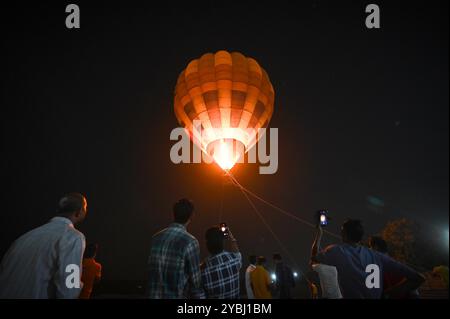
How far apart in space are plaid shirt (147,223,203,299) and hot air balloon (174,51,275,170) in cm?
1046

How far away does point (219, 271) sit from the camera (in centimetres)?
400

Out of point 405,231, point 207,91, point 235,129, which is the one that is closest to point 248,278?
point 235,129

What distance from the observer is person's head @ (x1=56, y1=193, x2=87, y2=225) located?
379 cm

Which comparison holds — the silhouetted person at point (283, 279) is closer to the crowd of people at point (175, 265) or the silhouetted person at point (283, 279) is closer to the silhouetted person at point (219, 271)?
the crowd of people at point (175, 265)

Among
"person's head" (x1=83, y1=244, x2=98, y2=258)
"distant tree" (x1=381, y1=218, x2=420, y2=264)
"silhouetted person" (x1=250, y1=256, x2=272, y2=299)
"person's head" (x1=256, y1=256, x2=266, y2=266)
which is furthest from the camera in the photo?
"distant tree" (x1=381, y1=218, x2=420, y2=264)

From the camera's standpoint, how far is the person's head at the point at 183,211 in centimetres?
410

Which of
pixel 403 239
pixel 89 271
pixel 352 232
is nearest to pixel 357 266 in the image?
pixel 352 232

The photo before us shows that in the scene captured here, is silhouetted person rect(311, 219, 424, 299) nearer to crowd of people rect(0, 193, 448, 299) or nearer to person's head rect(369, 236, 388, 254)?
crowd of people rect(0, 193, 448, 299)

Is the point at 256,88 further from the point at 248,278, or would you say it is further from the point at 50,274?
the point at 50,274

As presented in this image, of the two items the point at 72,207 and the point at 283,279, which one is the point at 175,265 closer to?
the point at 72,207

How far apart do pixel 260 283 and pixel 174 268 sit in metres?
4.80

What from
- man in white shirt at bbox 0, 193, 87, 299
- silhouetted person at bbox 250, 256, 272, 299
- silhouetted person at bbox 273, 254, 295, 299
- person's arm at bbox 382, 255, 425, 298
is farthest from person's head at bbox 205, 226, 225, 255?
silhouetted person at bbox 273, 254, 295, 299

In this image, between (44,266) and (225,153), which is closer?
(44,266)
